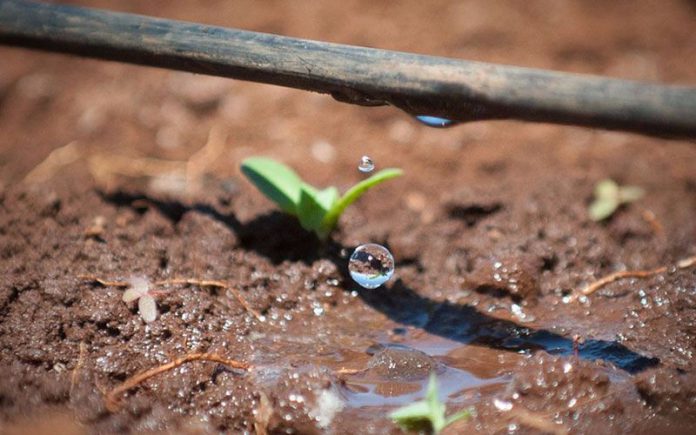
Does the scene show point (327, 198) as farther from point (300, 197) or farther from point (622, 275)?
point (622, 275)

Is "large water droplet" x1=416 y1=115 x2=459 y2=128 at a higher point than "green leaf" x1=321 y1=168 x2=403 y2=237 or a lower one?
higher

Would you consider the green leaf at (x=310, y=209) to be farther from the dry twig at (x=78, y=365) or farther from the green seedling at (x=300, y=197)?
the dry twig at (x=78, y=365)

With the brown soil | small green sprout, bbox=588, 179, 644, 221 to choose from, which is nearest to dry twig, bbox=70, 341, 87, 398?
the brown soil

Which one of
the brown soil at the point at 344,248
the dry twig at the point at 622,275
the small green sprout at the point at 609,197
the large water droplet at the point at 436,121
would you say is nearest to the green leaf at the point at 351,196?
the brown soil at the point at 344,248

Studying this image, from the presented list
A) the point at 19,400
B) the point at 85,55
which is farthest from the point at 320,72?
the point at 19,400

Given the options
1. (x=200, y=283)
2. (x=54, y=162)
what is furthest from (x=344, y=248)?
(x=54, y=162)

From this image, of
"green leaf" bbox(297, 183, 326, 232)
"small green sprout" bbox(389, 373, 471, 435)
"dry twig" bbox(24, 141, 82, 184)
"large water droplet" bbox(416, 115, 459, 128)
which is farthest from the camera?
"dry twig" bbox(24, 141, 82, 184)

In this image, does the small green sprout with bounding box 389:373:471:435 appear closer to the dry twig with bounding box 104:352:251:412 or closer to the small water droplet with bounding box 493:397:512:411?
the small water droplet with bounding box 493:397:512:411
